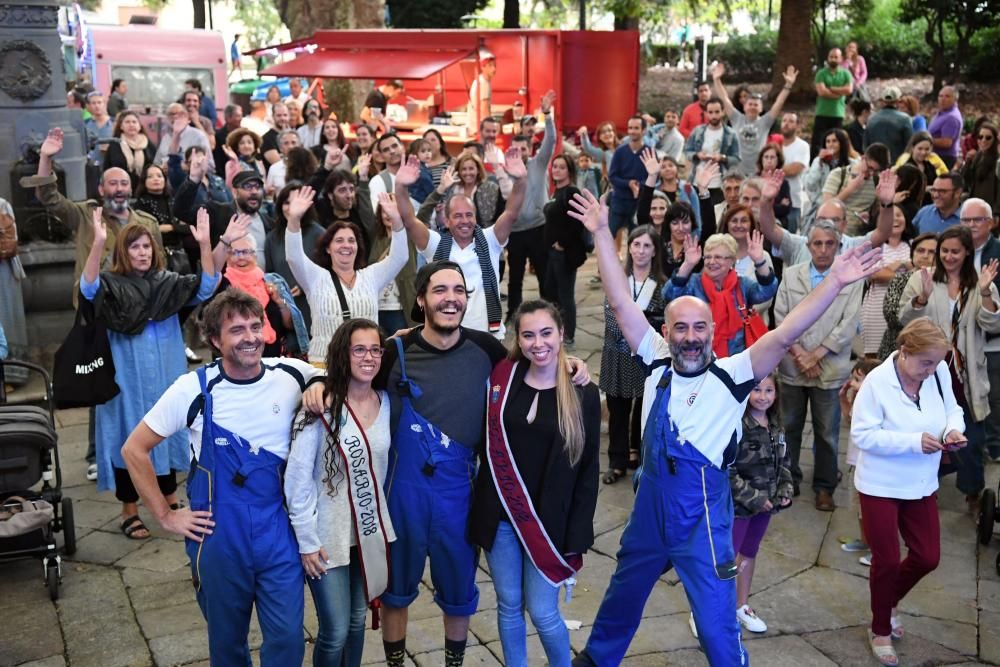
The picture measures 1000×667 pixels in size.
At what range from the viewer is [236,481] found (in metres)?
4.14

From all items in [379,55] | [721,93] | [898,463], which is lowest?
[898,463]

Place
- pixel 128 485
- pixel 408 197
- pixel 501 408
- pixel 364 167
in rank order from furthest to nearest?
pixel 364 167, pixel 408 197, pixel 128 485, pixel 501 408

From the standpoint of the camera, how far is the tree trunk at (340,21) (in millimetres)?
21188

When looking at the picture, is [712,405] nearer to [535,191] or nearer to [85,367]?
[85,367]

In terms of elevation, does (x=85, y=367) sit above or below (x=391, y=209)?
below

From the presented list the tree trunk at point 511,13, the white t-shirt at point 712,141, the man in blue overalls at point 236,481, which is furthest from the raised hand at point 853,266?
the tree trunk at point 511,13

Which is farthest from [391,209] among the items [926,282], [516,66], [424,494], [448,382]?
[516,66]

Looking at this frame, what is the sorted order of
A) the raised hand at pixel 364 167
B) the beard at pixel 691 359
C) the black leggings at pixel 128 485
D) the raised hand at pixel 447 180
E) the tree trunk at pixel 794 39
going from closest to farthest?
the beard at pixel 691 359
the black leggings at pixel 128 485
the raised hand at pixel 447 180
the raised hand at pixel 364 167
the tree trunk at pixel 794 39

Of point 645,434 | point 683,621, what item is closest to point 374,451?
point 645,434

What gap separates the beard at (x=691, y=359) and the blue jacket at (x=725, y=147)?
7.88 meters

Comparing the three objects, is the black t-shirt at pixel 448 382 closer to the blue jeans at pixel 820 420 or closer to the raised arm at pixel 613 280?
the raised arm at pixel 613 280

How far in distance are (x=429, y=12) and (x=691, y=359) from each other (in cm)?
2604

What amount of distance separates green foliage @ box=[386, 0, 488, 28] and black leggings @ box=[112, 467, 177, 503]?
23832 mm

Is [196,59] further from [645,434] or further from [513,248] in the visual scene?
[645,434]
